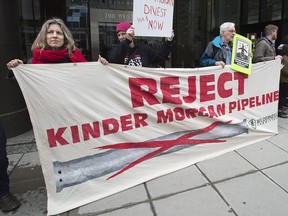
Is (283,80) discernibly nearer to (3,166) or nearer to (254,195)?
(254,195)

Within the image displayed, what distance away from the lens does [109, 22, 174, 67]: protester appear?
289 cm

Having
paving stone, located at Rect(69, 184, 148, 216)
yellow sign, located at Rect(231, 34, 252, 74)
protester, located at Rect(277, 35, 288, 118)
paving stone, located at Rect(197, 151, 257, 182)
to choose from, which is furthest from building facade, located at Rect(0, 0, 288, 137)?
yellow sign, located at Rect(231, 34, 252, 74)

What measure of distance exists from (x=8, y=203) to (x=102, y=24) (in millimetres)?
5168

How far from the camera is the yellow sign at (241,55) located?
3.44m

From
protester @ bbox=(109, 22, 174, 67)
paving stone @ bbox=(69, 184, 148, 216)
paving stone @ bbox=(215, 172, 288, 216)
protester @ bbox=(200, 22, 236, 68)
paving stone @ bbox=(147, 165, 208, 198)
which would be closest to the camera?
paving stone @ bbox=(215, 172, 288, 216)

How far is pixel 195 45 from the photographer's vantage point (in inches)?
315

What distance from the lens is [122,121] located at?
272 cm

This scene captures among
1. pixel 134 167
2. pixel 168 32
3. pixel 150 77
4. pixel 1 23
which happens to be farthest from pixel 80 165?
pixel 1 23

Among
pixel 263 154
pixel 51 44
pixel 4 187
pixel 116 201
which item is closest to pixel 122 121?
pixel 116 201

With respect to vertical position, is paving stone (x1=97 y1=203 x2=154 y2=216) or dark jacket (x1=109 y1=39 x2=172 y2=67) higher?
dark jacket (x1=109 y1=39 x2=172 y2=67)

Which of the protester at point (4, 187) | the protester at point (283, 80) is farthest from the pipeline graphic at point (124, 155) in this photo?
the protester at point (283, 80)

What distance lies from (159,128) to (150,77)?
0.61 m

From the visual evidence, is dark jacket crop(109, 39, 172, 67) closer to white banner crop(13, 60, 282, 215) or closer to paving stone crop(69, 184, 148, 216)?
white banner crop(13, 60, 282, 215)

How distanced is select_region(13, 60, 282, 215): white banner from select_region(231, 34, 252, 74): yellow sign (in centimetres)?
10
